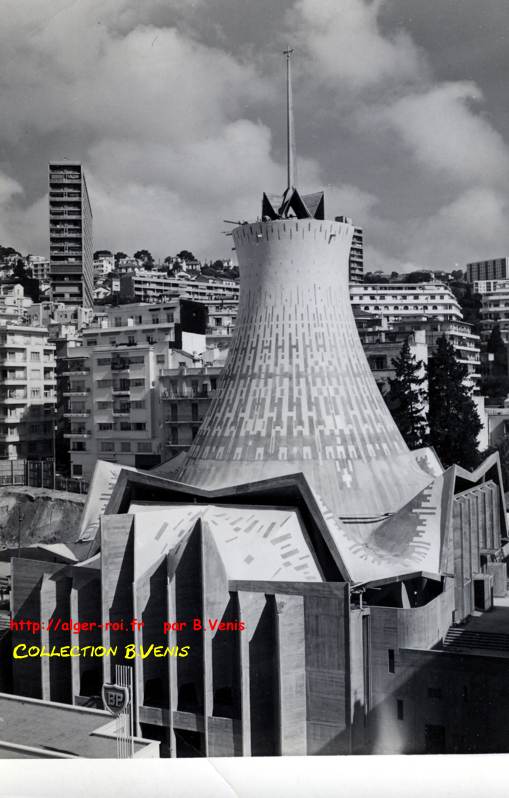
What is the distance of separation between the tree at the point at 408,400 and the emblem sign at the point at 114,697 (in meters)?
10.3

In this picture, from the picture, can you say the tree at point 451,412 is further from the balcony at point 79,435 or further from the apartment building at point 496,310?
the balcony at point 79,435

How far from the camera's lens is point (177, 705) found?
9828 millimetres

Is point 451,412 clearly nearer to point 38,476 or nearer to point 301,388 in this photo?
point 301,388

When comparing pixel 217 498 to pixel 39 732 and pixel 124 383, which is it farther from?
pixel 124 383

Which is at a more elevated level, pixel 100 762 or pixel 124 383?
pixel 124 383

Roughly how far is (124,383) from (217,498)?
13.4m

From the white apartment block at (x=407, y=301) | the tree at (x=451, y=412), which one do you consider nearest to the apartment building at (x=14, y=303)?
the white apartment block at (x=407, y=301)

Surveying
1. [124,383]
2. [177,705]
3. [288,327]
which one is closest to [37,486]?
[124,383]

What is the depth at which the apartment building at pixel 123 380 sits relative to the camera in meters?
23.0

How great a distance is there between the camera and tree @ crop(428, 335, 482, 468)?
57.0ft

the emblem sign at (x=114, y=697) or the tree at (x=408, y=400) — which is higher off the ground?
the tree at (x=408, y=400)

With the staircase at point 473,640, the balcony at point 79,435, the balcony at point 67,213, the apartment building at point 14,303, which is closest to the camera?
the staircase at point 473,640

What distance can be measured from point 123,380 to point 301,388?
1267 cm

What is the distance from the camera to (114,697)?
9242 millimetres
